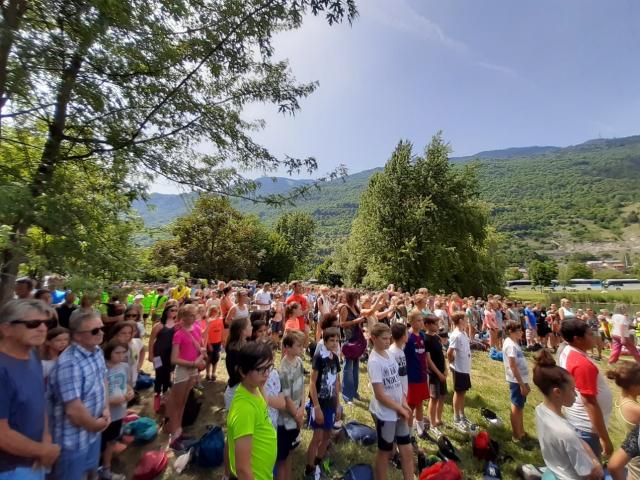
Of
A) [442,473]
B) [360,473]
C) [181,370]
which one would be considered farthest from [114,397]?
[442,473]

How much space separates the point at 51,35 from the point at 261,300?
25.2ft

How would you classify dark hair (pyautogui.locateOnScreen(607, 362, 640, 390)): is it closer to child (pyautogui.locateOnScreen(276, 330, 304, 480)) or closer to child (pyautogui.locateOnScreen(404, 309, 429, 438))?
child (pyautogui.locateOnScreen(404, 309, 429, 438))

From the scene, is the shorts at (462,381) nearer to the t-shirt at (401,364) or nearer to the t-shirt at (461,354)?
the t-shirt at (461,354)

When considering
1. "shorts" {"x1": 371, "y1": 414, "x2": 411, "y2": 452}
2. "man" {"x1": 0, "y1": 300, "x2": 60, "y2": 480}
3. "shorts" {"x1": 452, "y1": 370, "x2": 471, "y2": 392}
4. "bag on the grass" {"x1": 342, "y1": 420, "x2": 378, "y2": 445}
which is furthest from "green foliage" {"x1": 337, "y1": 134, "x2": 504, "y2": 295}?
"man" {"x1": 0, "y1": 300, "x2": 60, "y2": 480}

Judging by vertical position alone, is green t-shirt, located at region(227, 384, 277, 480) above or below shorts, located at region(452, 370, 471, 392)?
above

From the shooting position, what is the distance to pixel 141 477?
3520 millimetres

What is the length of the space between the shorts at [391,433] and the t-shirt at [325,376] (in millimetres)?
590

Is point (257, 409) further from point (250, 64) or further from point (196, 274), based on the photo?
point (196, 274)

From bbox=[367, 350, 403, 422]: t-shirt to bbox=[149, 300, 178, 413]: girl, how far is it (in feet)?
10.2

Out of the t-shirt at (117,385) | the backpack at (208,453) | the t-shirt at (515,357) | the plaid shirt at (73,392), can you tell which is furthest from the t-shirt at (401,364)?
the t-shirt at (117,385)

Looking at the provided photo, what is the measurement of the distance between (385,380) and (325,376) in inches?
27.5

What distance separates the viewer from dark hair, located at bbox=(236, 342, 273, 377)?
2.17 m

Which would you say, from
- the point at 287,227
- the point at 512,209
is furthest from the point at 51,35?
the point at 512,209

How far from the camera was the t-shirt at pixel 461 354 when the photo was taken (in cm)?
525
